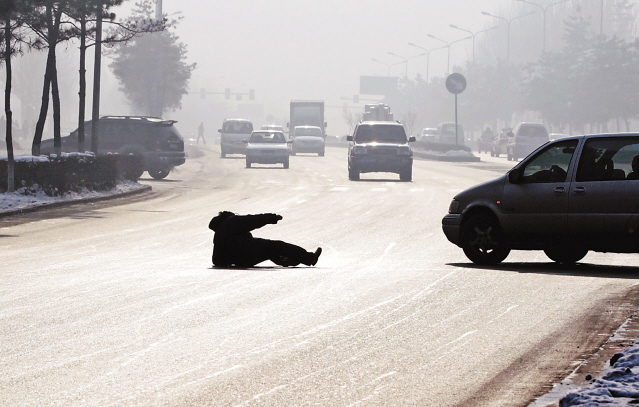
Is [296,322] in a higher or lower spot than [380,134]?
lower

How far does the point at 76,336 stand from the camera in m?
8.24

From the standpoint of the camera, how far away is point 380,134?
37625 millimetres

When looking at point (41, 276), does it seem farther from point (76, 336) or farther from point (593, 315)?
point (593, 315)

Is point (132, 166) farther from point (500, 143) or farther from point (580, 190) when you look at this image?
point (500, 143)

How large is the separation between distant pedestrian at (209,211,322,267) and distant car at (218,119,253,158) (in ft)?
155

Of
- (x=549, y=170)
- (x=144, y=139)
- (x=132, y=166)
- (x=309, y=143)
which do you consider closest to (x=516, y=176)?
(x=549, y=170)

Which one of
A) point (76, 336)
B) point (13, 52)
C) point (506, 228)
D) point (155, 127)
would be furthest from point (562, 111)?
point (76, 336)

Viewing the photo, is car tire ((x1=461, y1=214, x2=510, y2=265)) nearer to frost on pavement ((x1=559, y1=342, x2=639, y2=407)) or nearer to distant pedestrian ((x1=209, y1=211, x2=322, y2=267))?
distant pedestrian ((x1=209, y1=211, x2=322, y2=267))

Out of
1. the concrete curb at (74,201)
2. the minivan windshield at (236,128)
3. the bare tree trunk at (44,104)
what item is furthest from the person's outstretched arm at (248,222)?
the minivan windshield at (236,128)

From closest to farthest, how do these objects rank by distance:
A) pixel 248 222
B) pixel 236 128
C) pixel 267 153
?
pixel 248 222, pixel 267 153, pixel 236 128

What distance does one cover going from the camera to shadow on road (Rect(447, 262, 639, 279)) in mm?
12922

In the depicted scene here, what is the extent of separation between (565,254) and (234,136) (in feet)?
161

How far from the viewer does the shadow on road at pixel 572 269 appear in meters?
12.9

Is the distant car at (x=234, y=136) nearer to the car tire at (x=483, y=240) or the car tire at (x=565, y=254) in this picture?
the car tire at (x=565, y=254)
